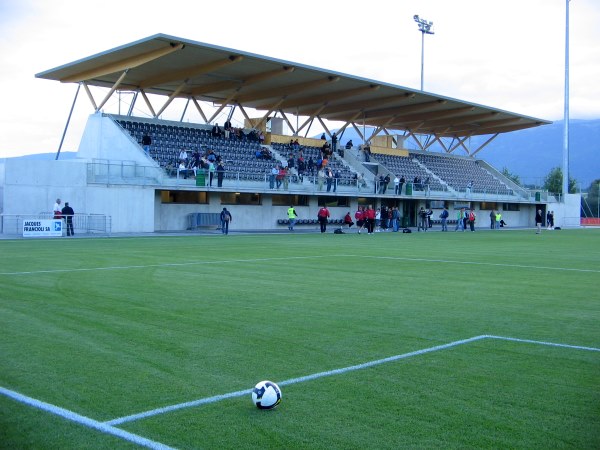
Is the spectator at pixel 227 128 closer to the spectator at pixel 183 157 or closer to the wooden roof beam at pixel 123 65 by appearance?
the spectator at pixel 183 157

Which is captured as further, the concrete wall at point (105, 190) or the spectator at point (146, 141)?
the spectator at point (146, 141)

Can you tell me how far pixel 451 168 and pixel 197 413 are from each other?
6248 centimetres

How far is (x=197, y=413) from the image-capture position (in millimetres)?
5133

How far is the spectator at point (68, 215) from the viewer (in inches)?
1264

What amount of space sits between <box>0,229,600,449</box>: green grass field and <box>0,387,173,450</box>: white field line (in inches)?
0.6

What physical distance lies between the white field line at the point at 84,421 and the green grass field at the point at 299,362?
16 mm

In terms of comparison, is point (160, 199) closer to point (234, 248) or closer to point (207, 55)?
point (207, 55)

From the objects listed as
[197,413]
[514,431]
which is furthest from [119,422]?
[514,431]

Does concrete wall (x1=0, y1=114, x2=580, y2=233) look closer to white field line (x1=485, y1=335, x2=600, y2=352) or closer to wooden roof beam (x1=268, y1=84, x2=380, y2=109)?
wooden roof beam (x1=268, y1=84, x2=380, y2=109)

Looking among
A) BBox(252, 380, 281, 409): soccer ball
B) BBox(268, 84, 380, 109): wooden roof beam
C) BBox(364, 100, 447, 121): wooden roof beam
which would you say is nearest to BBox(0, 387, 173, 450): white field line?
BBox(252, 380, 281, 409): soccer ball

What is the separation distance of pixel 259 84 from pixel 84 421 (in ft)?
139

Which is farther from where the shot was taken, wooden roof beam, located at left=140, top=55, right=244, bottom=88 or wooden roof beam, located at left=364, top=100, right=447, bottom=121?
wooden roof beam, located at left=364, top=100, right=447, bottom=121

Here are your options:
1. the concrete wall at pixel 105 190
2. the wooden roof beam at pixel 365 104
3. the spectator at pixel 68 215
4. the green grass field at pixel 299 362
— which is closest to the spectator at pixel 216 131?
the concrete wall at pixel 105 190

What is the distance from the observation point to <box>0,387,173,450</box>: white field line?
4520mm
